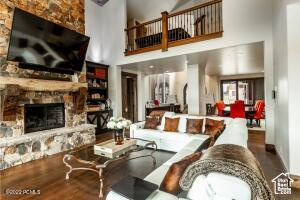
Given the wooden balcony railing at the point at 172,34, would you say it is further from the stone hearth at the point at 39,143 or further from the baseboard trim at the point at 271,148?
the stone hearth at the point at 39,143

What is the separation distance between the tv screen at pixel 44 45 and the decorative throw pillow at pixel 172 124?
284cm

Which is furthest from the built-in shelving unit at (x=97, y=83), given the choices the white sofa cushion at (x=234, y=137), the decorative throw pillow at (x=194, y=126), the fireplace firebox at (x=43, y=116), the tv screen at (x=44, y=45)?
the white sofa cushion at (x=234, y=137)

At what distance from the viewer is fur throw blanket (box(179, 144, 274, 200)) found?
1044 mm

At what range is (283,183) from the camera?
8.59 ft

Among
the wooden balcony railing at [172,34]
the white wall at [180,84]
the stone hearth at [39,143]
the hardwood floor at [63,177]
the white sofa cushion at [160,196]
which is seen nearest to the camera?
the white sofa cushion at [160,196]

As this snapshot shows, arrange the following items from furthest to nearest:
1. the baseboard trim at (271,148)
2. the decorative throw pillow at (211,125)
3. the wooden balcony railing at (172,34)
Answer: the wooden balcony railing at (172,34) → the baseboard trim at (271,148) → the decorative throw pillow at (211,125)

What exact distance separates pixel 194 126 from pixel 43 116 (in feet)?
12.0

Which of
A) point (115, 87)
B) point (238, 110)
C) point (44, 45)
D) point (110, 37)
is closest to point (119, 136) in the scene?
point (44, 45)

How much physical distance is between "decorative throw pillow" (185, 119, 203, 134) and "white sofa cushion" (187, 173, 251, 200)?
9.30 feet

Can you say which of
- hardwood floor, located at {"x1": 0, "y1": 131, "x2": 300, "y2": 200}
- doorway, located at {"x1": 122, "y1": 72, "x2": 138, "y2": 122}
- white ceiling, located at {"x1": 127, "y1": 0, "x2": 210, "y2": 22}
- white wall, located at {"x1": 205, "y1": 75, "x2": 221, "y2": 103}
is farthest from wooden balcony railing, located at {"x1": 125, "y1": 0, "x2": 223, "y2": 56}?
white wall, located at {"x1": 205, "y1": 75, "x2": 221, "y2": 103}

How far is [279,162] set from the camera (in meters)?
3.30

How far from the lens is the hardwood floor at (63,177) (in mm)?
2354

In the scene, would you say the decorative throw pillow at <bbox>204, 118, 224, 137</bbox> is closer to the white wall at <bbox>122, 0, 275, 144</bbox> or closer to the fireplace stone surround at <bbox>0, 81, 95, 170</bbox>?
the white wall at <bbox>122, 0, 275, 144</bbox>

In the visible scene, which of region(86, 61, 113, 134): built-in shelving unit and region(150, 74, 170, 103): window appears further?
region(150, 74, 170, 103): window
